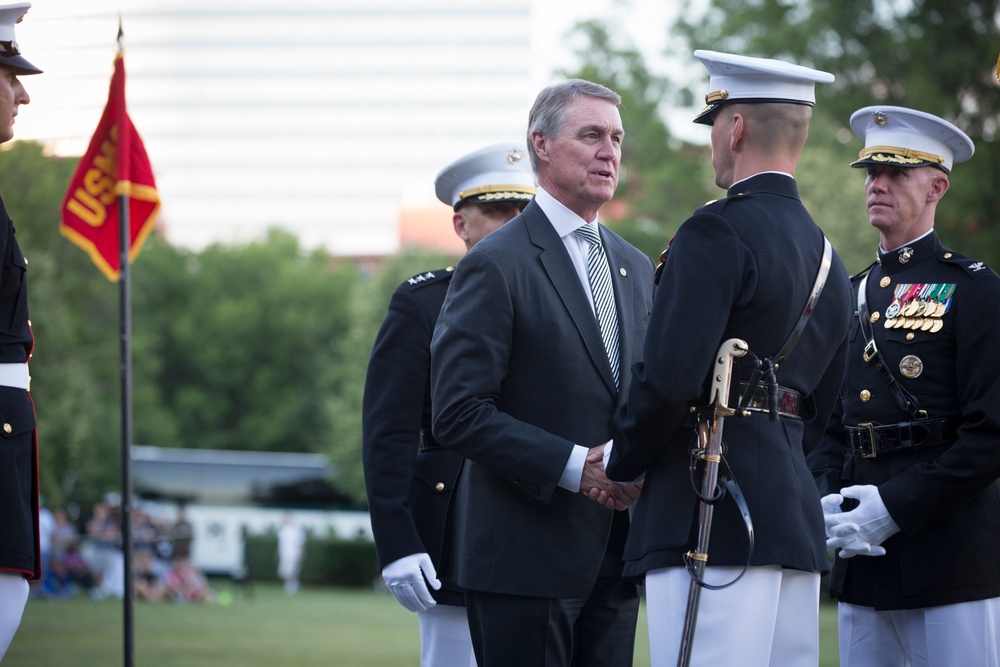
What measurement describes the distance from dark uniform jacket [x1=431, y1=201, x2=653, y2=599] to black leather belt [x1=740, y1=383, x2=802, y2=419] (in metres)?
0.59

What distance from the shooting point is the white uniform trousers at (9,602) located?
12.9 ft

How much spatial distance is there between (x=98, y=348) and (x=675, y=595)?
40507mm

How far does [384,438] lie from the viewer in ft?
16.6

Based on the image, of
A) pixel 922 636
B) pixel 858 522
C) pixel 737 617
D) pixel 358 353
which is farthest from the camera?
pixel 358 353

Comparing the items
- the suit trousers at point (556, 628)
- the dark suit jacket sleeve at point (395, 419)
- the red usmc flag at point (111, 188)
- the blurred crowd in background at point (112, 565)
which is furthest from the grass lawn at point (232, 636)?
the suit trousers at point (556, 628)

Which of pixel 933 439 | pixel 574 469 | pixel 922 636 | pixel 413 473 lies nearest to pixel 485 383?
pixel 574 469

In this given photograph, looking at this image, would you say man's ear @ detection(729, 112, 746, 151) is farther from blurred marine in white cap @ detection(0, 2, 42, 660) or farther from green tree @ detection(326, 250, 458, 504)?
green tree @ detection(326, 250, 458, 504)

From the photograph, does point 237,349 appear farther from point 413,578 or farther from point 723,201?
point 723,201

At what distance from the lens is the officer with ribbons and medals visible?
4695 millimetres

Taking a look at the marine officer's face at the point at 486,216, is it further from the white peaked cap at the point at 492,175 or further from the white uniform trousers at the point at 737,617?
the white uniform trousers at the point at 737,617

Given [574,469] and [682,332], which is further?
[574,469]

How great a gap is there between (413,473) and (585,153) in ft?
5.05

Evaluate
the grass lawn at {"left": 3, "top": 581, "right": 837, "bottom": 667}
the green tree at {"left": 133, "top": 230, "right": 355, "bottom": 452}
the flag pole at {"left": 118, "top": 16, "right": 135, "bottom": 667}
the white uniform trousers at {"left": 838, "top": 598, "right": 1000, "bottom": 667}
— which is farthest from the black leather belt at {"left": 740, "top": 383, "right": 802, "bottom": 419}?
the green tree at {"left": 133, "top": 230, "right": 355, "bottom": 452}

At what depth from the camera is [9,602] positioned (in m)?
3.95
